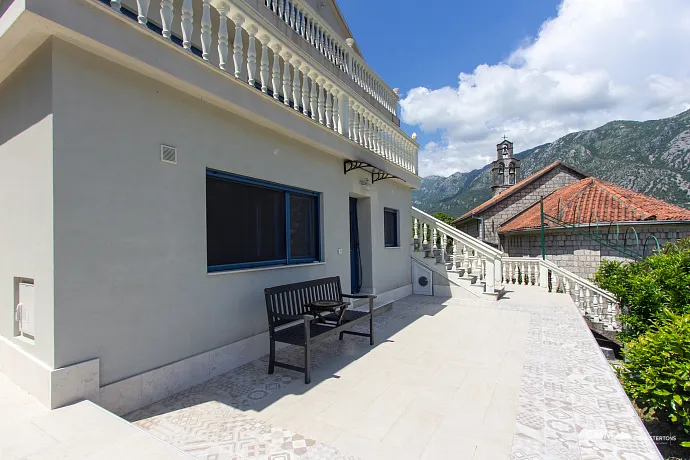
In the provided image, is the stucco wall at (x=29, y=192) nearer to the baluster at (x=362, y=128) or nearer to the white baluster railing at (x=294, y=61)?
the white baluster railing at (x=294, y=61)

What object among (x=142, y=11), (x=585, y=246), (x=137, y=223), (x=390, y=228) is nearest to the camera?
(x=142, y=11)

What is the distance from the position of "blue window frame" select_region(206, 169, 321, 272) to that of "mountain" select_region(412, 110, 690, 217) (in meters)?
36.9

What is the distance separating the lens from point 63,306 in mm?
2590

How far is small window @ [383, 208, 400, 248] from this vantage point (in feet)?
28.7

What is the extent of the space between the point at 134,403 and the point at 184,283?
1.18m

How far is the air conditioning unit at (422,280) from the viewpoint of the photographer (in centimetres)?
929

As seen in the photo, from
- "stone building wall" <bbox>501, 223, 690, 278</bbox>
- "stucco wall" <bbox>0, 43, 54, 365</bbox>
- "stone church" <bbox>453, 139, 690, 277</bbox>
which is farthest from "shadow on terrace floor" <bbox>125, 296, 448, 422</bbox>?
"stone building wall" <bbox>501, 223, 690, 278</bbox>

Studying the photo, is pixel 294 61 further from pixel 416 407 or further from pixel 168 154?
pixel 416 407

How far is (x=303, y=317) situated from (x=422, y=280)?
6.47m

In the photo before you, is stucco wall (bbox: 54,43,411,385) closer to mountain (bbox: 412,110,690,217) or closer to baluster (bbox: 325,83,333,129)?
baluster (bbox: 325,83,333,129)

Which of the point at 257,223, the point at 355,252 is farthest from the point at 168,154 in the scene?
the point at 355,252

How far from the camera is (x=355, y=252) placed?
7.62m

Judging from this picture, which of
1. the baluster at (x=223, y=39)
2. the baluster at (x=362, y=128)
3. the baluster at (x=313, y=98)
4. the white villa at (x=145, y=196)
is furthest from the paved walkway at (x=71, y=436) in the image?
the baluster at (x=362, y=128)

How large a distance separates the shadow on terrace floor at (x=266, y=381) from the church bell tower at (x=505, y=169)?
2967 centimetres
